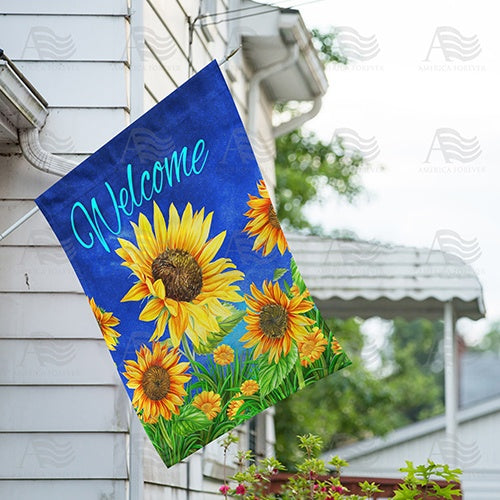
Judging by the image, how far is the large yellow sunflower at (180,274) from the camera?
4.49 metres

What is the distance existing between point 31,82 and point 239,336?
1.90 metres

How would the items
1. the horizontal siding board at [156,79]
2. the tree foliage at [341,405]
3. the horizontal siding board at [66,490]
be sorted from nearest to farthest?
the horizontal siding board at [66,490] < the horizontal siding board at [156,79] < the tree foliage at [341,405]

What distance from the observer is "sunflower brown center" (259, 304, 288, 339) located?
4453mm

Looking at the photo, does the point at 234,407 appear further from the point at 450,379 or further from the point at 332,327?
the point at 332,327

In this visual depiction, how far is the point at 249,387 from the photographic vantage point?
4.45 m

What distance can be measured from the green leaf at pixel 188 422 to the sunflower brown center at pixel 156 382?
0.12 m

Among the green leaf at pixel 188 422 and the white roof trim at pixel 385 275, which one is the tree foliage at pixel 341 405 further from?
Answer: the green leaf at pixel 188 422

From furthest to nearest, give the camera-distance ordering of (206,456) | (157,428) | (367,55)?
1. (367,55)
2. (206,456)
3. (157,428)

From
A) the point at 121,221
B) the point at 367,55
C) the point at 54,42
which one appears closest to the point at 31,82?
the point at 54,42

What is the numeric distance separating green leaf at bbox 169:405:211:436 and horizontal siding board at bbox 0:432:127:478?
2.20 ft

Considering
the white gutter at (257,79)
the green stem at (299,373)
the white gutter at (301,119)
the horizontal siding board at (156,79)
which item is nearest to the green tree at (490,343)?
the white gutter at (301,119)

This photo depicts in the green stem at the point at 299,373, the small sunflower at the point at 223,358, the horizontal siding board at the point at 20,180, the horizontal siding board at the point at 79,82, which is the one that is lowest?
the green stem at the point at 299,373

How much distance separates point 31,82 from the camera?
534 cm

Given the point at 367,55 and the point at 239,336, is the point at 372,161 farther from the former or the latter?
the point at 239,336
